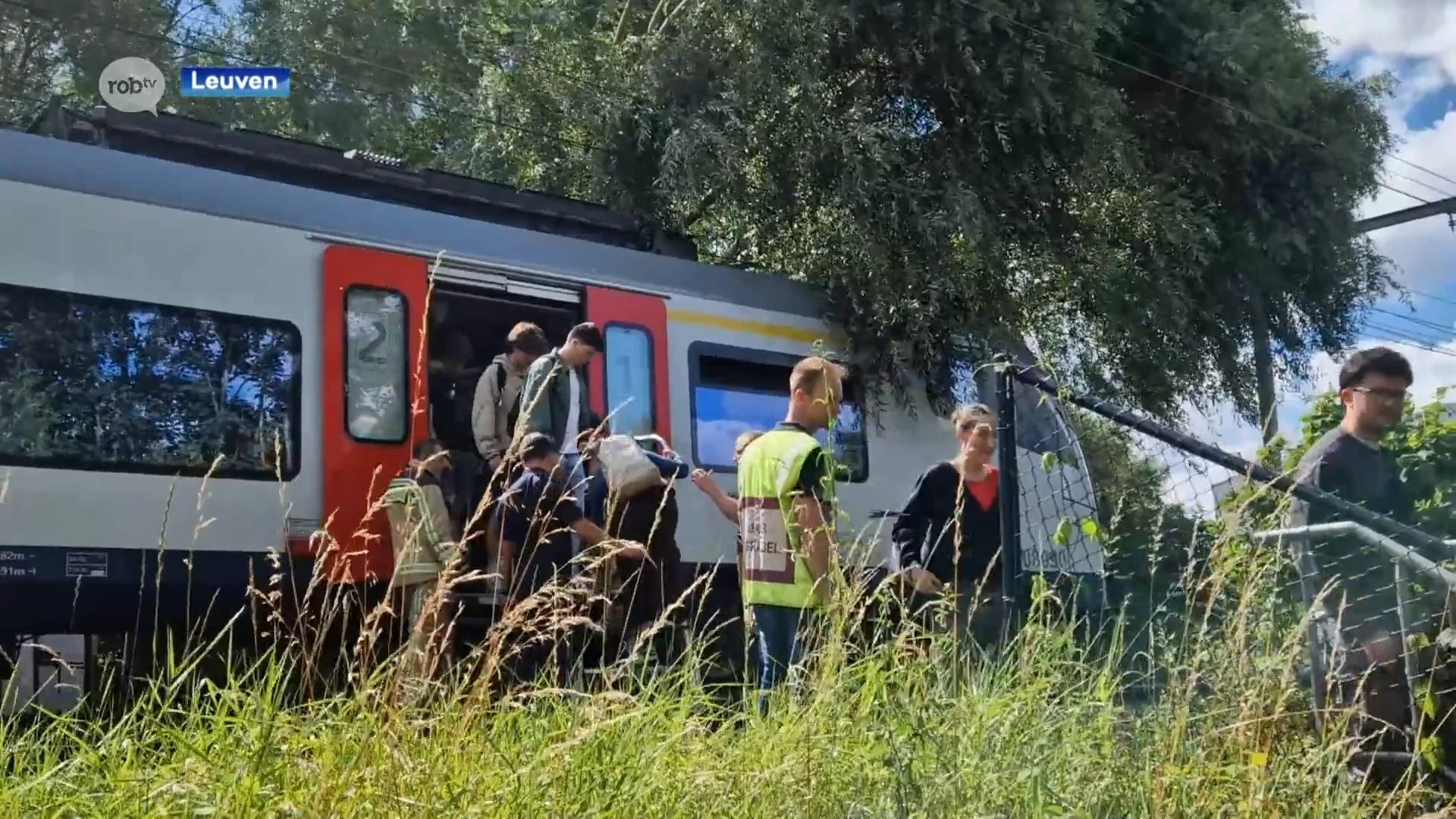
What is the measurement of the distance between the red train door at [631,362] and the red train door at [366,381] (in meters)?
1.08

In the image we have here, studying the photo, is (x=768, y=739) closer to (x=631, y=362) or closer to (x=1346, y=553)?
(x=1346, y=553)

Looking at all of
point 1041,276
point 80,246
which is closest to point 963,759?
point 80,246

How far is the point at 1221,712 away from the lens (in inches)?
149

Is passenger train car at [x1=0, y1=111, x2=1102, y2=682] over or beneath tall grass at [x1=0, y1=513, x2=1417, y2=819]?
over

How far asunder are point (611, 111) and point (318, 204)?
4.95 metres

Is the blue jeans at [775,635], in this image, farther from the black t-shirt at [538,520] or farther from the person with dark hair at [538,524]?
the black t-shirt at [538,520]

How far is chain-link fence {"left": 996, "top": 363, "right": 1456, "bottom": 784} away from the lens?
12.8 ft

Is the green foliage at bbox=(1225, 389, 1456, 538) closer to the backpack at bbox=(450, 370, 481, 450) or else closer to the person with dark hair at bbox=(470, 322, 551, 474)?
the person with dark hair at bbox=(470, 322, 551, 474)

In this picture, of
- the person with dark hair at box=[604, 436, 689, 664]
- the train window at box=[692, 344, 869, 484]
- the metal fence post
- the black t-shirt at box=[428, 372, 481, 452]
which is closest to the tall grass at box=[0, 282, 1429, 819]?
the metal fence post

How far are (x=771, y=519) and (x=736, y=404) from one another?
4.02 metres

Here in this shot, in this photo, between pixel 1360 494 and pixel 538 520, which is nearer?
pixel 1360 494

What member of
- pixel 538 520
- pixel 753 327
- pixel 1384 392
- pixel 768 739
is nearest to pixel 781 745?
pixel 768 739

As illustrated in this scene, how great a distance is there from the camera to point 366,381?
7547 mm

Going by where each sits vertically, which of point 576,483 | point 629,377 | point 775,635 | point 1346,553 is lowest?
point 775,635
